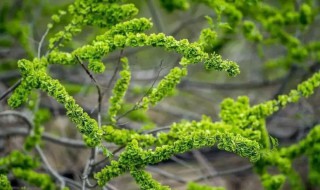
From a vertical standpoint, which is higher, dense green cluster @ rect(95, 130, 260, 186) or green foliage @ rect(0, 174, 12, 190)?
dense green cluster @ rect(95, 130, 260, 186)

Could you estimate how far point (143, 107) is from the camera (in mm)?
3635

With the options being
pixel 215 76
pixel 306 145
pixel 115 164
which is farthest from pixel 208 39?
pixel 215 76

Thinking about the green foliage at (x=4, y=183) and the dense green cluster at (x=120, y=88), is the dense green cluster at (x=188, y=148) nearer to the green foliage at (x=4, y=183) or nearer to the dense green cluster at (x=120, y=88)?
the dense green cluster at (x=120, y=88)

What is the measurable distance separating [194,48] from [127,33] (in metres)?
0.43

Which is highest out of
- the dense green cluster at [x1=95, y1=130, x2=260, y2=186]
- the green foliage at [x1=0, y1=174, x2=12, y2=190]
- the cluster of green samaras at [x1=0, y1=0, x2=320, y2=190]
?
the cluster of green samaras at [x1=0, y1=0, x2=320, y2=190]

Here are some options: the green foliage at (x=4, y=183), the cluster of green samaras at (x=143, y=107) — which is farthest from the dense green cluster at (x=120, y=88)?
the green foliage at (x=4, y=183)

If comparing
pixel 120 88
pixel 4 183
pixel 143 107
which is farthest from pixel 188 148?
pixel 4 183

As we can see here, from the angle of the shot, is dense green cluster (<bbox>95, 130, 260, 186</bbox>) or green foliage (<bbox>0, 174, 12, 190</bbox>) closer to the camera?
dense green cluster (<bbox>95, 130, 260, 186</bbox>)

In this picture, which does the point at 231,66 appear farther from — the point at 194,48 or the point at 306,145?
the point at 306,145

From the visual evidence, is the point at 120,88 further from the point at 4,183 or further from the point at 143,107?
the point at 4,183

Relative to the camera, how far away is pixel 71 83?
6.92 m

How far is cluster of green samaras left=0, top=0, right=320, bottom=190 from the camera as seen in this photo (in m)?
3.24

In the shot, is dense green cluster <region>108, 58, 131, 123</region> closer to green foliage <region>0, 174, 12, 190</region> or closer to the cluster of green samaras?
the cluster of green samaras

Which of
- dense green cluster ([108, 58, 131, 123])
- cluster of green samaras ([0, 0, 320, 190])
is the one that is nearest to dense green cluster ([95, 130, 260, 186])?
cluster of green samaras ([0, 0, 320, 190])
